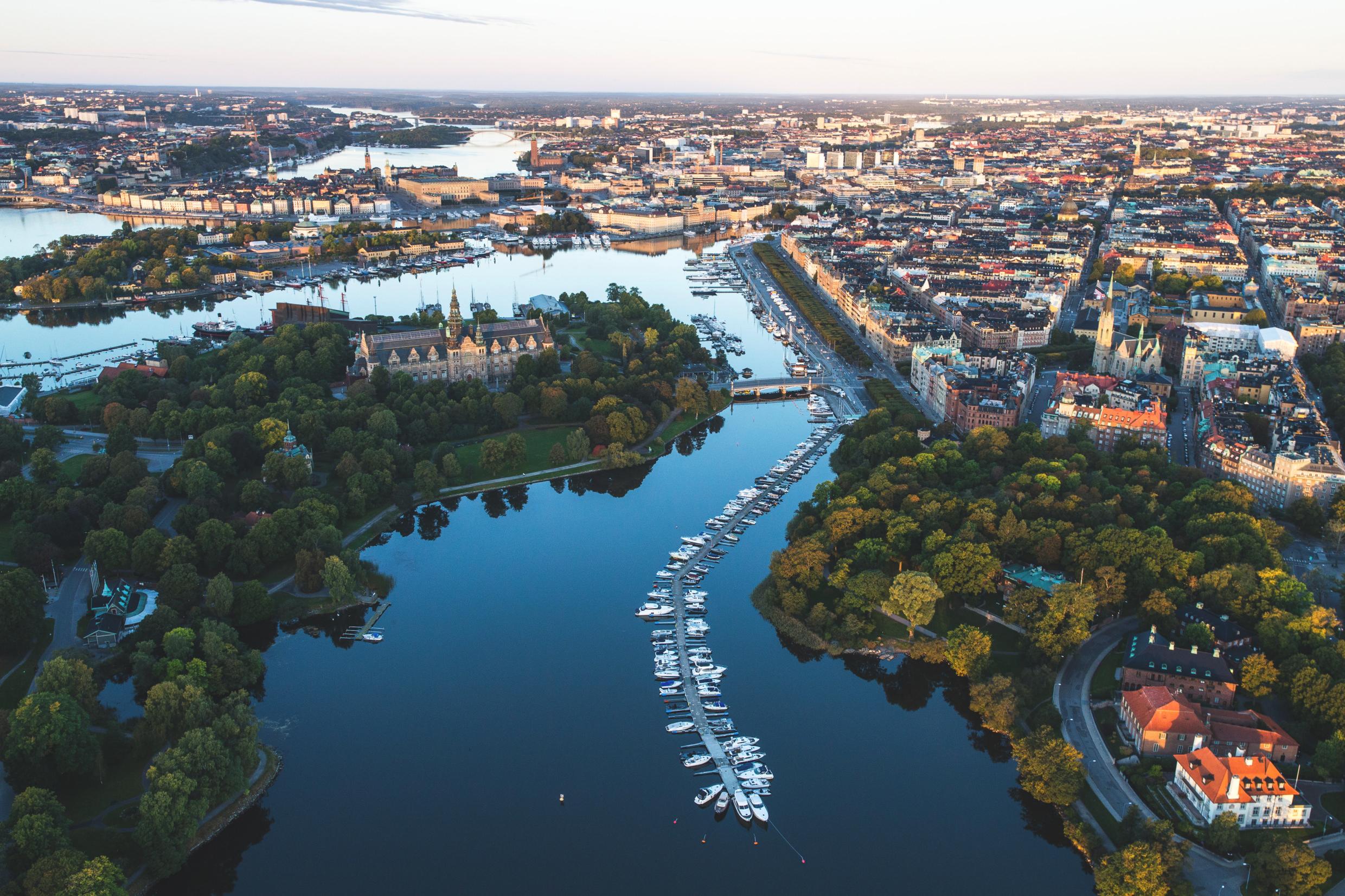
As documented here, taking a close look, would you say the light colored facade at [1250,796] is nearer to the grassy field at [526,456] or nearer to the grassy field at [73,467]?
the grassy field at [526,456]

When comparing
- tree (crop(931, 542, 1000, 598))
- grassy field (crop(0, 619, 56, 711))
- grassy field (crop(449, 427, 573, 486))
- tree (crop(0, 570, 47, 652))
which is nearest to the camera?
grassy field (crop(0, 619, 56, 711))

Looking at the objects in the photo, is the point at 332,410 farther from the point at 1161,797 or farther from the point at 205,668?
the point at 1161,797

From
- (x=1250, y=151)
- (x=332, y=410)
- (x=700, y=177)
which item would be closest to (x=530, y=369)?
(x=332, y=410)

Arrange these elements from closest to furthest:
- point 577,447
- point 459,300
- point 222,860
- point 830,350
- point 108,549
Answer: point 222,860 < point 108,549 < point 577,447 < point 830,350 < point 459,300

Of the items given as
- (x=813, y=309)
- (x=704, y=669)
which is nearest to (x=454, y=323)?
(x=813, y=309)

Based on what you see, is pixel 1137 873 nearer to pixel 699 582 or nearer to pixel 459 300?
pixel 699 582

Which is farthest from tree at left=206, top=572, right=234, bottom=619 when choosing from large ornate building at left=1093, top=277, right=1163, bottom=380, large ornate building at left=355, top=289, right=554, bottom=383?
large ornate building at left=1093, top=277, right=1163, bottom=380

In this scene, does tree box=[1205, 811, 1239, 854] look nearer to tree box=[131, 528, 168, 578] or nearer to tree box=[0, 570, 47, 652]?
tree box=[131, 528, 168, 578]
